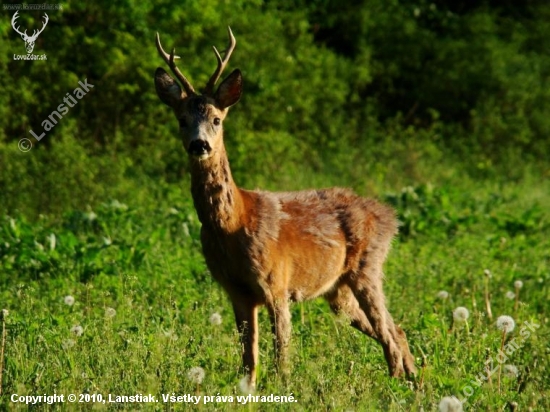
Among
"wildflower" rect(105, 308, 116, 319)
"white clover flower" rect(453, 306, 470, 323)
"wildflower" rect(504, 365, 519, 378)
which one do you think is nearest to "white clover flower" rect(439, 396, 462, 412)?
"wildflower" rect(504, 365, 519, 378)

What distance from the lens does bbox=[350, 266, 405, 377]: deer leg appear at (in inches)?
318

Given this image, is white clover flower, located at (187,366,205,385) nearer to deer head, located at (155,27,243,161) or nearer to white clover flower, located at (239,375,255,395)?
white clover flower, located at (239,375,255,395)

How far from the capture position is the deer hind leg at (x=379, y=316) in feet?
26.5

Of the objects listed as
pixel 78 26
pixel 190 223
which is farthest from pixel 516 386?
pixel 78 26

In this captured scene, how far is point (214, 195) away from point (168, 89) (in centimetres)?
89

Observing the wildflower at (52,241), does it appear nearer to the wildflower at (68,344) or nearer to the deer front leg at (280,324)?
the wildflower at (68,344)

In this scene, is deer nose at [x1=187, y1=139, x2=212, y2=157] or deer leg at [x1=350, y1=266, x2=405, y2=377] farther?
deer leg at [x1=350, y1=266, x2=405, y2=377]

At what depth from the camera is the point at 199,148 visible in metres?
7.27

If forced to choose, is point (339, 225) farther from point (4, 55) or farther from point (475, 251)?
point (4, 55)

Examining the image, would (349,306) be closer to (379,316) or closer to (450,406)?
(379,316)

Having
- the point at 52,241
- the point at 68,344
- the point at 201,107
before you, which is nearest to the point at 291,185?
the point at 52,241

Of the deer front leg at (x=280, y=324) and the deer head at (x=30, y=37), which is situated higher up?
the deer head at (x=30, y=37)

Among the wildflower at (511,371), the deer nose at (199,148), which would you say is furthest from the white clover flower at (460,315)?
the deer nose at (199,148)

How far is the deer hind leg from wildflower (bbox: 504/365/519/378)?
3.27 feet
